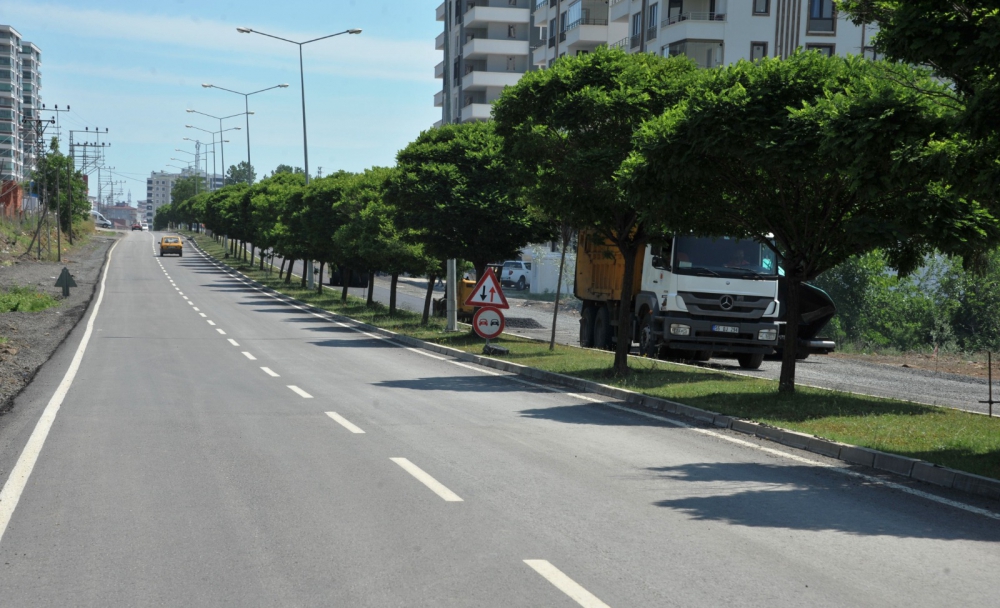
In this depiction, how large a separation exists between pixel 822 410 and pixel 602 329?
14.4 metres

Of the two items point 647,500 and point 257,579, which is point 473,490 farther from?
point 257,579

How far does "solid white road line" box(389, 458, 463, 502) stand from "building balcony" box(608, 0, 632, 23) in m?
50.2

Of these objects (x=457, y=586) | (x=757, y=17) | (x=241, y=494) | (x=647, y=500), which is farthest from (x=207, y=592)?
(x=757, y=17)

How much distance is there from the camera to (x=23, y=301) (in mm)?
34812

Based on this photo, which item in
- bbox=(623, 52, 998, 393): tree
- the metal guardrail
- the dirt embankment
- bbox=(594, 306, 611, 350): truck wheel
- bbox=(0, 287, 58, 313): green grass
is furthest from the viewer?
the metal guardrail

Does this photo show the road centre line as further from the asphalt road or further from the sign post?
the sign post

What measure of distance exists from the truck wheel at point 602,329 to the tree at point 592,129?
25.0ft

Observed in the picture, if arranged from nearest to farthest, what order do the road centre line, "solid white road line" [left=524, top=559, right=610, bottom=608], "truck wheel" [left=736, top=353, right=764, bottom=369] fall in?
"solid white road line" [left=524, top=559, right=610, bottom=608]
the road centre line
"truck wheel" [left=736, top=353, right=764, bottom=369]

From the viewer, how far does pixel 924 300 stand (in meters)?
37.1

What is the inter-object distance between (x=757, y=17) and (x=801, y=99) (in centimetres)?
3867

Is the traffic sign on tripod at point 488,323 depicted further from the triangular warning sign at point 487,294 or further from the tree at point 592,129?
the tree at point 592,129

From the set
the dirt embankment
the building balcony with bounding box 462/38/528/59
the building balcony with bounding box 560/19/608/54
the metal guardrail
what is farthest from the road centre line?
the building balcony with bounding box 462/38/528/59

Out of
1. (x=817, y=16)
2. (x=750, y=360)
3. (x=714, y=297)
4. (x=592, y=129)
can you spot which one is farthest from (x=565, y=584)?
(x=817, y=16)

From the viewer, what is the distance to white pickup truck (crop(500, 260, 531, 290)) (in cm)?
6462
